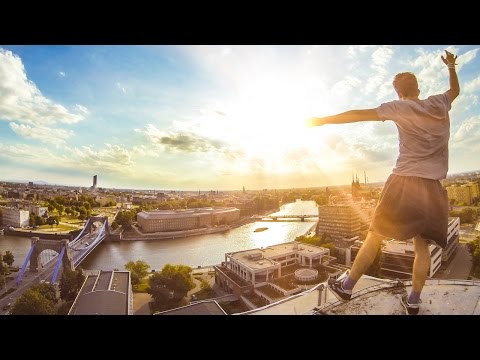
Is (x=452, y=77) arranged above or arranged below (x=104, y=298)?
above

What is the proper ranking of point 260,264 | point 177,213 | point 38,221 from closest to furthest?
point 260,264 → point 38,221 → point 177,213

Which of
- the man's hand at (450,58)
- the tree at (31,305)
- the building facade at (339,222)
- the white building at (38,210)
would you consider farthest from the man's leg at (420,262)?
the white building at (38,210)

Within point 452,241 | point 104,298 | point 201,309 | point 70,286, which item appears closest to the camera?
point 201,309

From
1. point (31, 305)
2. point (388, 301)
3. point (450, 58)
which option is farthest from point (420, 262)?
point (31, 305)

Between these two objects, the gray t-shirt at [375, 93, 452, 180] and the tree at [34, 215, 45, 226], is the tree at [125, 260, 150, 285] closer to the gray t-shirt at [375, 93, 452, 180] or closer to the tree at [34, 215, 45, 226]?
the tree at [34, 215, 45, 226]

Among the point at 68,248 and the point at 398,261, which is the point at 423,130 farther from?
the point at 68,248

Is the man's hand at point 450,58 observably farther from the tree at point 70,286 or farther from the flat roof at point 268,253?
the tree at point 70,286
